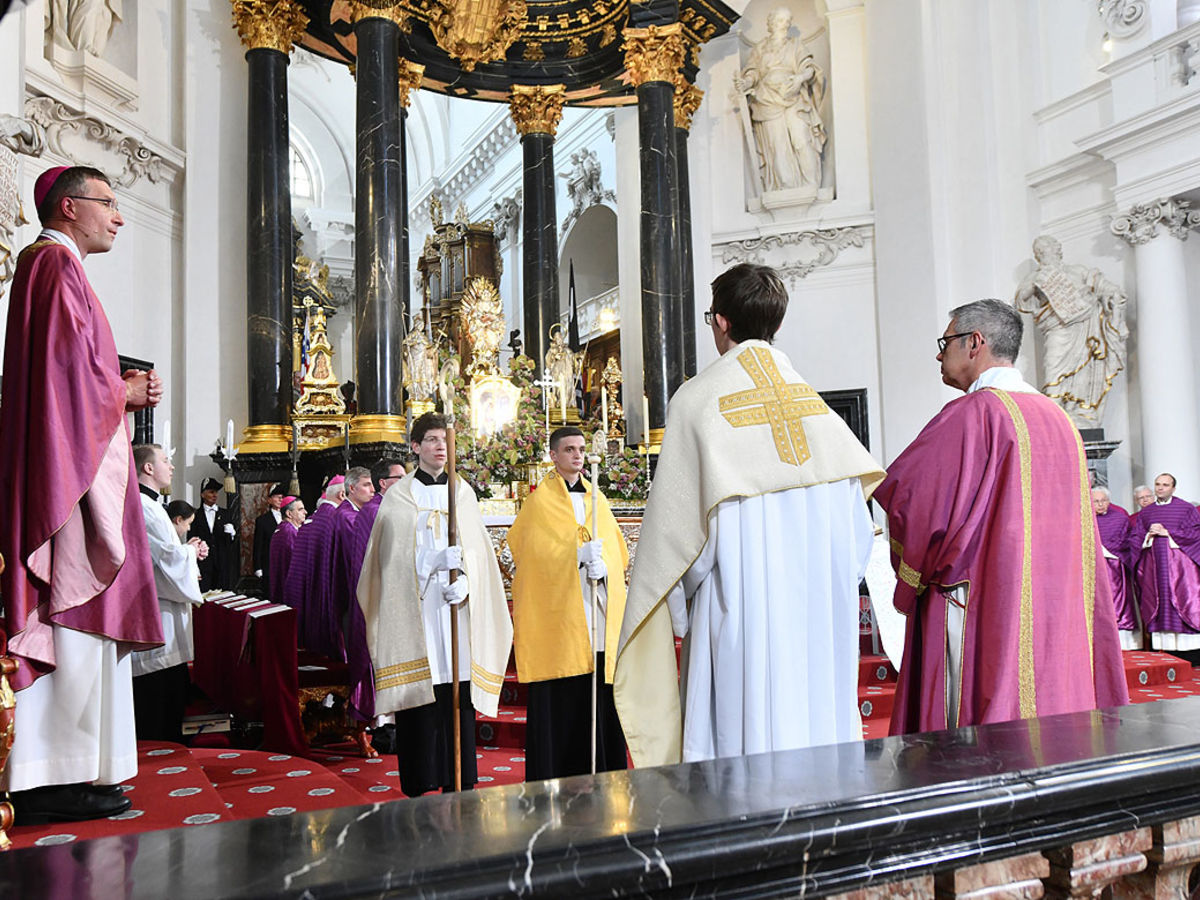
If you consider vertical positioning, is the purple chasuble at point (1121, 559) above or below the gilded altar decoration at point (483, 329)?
below

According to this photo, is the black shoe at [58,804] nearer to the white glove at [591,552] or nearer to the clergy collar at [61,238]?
the clergy collar at [61,238]

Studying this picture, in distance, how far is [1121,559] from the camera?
9969 mm

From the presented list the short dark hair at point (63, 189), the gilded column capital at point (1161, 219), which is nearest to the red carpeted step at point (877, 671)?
the short dark hair at point (63, 189)

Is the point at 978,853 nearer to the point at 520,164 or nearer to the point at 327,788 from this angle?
the point at 327,788

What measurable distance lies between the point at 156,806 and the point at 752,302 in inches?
98.4

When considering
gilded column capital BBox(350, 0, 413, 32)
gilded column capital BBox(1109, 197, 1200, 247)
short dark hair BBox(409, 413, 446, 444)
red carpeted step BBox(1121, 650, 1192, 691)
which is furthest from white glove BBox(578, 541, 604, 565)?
gilded column capital BBox(1109, 197, 1200, 247)

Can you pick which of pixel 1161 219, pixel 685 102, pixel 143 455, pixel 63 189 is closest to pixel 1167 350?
pixel 1161 219

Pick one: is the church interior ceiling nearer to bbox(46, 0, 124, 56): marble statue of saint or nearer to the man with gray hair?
bbox(46, 0, 124, 56): marble statue of saint

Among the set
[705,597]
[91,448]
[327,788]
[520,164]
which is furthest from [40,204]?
[520,164]

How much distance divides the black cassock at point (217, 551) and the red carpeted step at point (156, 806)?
501 centimetres

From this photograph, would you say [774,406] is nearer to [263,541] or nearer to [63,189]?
[63,189]

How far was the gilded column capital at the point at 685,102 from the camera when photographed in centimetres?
1296

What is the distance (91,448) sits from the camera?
2998 millimetres

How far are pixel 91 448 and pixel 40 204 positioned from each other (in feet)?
2.75
